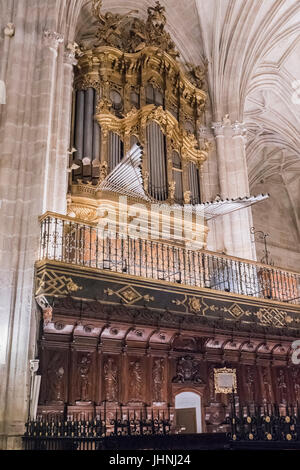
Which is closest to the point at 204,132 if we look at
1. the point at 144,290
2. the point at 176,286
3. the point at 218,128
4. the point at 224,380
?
the point at 218,128

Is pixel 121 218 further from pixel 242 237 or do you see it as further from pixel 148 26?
pixel 148 26

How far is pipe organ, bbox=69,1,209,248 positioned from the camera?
1098 cm

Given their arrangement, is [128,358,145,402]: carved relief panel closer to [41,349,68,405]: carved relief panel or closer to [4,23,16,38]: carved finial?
[41,349,68,405]: carved relief panel

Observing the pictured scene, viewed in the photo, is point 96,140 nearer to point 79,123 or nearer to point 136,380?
point 79,123

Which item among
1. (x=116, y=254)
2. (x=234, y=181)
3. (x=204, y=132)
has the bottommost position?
(x=116, y=254)

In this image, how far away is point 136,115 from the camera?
11.8m

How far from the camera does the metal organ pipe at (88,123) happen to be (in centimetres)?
1112

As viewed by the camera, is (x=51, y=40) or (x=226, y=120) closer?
(x=51, y=40)

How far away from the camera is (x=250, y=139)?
20500mm

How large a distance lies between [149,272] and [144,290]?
57.3 inches

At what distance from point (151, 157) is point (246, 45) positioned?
569cm

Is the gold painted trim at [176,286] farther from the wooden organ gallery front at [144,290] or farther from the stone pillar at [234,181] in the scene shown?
the stone pillar at [234,181]
